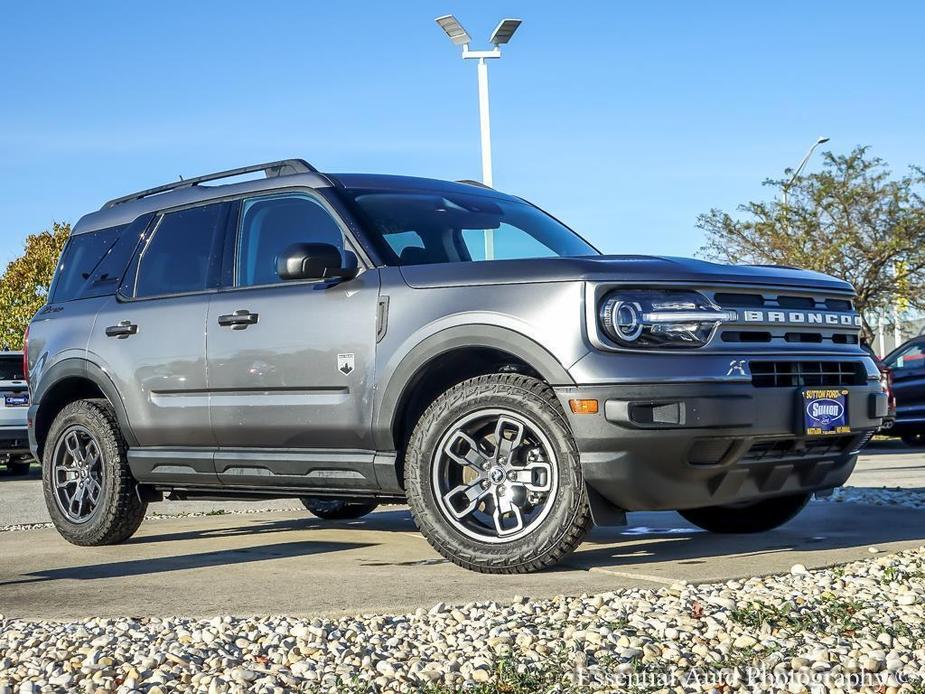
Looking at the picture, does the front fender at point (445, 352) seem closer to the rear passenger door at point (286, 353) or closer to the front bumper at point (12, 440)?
the rear passenger door at point (286, 353)

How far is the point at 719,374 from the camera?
503 centimetres

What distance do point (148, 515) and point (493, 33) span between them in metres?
10.1

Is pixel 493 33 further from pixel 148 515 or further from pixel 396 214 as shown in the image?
pixel 396 214

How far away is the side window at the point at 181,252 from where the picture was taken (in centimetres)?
668

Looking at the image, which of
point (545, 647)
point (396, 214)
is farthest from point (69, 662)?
point (396, 214)

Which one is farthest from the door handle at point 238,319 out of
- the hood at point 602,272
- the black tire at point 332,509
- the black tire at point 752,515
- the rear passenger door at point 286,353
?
the black tire at point 752,515

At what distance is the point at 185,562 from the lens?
6188mm

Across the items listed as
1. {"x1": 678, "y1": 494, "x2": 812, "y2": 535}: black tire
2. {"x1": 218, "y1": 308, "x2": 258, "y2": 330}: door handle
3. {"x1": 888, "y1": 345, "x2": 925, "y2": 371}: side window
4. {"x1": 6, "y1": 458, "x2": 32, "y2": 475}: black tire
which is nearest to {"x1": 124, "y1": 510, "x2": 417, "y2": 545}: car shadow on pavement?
{"x1": 218, "y1": 308, "x2": 258, "y2": 330}: door handle

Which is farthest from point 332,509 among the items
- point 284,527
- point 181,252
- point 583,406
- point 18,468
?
point 18,468

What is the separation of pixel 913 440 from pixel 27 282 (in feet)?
Result: 111

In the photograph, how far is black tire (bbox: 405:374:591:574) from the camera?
201 inches

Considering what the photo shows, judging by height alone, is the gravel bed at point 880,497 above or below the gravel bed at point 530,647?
below

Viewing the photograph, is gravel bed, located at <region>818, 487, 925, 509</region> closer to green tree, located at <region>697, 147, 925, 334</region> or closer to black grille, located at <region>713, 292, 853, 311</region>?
black grille, located at <region>713, 292, 853, 311</region>

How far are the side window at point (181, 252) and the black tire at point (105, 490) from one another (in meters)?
0.76
